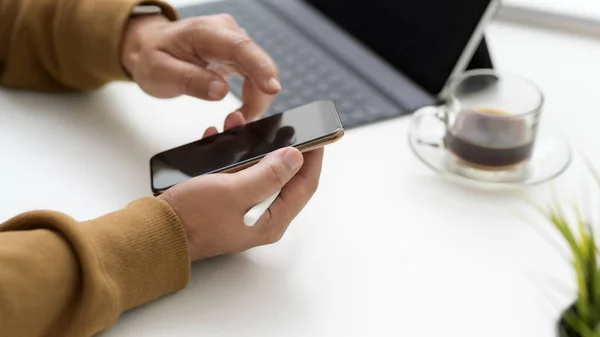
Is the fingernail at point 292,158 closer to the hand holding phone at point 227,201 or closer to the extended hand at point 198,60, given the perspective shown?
the hand holding phone at point 227,201

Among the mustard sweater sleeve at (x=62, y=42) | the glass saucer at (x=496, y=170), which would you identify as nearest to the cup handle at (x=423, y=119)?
the glass saucer at (x=496, y=170)

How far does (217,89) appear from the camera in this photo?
2.19 ft

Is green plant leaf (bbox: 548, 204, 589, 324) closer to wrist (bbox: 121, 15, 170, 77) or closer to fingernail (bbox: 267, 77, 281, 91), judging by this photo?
fingernail (bbox: 267, 77, 281, 91)

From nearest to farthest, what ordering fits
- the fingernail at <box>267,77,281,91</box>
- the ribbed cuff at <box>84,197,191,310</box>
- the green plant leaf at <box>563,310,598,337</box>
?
the green plant leaf at <box>563,310,598,337</box> < the ribbed cuff at <box>84,197,191,310</box> < the fingernail at <box>267,77,281,91</box>

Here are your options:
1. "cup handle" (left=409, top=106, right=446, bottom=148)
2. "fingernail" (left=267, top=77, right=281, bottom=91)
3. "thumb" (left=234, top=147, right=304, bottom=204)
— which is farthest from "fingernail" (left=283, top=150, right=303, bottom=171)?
"cup handle" (left=409, top=106, right=446, bottom=148)

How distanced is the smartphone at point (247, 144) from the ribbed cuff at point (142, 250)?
0.05m

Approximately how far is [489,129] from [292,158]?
224 mm

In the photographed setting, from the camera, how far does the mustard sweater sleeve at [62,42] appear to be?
73 centimetres

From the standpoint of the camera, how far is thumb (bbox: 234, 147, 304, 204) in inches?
21.0

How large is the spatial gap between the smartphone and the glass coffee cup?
5.7 inches

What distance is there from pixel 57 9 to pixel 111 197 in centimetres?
25

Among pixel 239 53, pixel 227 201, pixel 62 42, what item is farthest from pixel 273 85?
pixel 62 42

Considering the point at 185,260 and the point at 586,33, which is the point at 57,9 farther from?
the point at 586,33

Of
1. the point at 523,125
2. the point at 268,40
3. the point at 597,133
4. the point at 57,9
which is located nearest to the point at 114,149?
the point at 57,9
